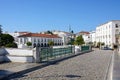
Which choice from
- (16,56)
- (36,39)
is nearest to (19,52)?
(16,56)

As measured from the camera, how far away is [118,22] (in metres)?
110

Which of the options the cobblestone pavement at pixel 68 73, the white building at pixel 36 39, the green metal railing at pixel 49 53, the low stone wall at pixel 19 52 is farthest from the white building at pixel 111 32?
the cobblestone pavement at pixel 68 73

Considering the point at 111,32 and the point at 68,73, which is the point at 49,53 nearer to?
the point at 68,73

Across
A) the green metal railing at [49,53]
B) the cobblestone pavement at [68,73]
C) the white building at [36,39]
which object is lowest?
the cobblestone pavement at [68,73]

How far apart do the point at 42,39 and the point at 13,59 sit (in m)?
120

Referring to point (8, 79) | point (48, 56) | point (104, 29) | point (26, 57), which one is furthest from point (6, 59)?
point (104, 29)

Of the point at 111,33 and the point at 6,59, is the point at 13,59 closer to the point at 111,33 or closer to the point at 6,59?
the point at 6,59

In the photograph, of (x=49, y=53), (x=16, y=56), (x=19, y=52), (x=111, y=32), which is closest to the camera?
(x=16, y=56)

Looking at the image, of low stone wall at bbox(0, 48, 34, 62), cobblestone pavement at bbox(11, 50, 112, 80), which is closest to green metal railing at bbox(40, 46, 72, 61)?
low stone wall at bbox(0, 48, 34, 62)

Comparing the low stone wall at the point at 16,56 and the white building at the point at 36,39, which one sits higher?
the white building at the point at 36,39

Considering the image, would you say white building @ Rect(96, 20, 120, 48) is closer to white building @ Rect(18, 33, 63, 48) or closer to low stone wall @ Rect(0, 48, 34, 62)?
white building @ Rect(18, 33, 63, 48)

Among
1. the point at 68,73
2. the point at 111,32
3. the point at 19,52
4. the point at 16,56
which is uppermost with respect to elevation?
the point at 111,32

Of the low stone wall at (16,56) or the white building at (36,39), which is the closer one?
the low stone wall at (16,56)

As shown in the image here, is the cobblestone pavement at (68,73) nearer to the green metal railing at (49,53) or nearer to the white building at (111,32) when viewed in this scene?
the green metal railing at (49,53)
